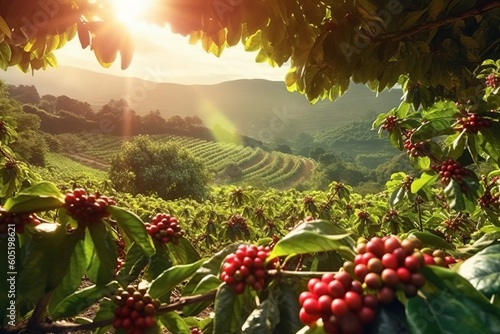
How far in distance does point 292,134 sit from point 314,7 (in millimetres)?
146895

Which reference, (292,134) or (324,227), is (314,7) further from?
(292,134)

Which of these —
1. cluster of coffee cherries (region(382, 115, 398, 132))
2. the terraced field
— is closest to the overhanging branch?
cluster of coffee cherries (region(382, 115, 398, 132))

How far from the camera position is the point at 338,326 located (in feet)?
2.52

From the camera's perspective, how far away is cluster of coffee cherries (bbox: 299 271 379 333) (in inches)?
29.9

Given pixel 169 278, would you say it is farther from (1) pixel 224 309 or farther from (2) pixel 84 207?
(2) pixel 84 207

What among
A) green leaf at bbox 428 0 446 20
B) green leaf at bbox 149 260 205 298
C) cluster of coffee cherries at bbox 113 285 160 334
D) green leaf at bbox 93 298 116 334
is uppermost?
green leaf at bbox 428 0 446 20

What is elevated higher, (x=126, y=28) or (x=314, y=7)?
(x=314, y=7)

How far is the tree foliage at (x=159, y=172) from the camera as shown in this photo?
39812 mm

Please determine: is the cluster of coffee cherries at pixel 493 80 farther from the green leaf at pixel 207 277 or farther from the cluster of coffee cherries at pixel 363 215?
the green leaf at pixel 207 277

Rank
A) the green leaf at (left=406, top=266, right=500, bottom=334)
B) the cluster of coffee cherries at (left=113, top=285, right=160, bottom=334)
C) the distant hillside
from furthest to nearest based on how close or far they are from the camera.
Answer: the distant hillside < the cluster of coffee cherries at (left=113, top=285, right=160, bottom=334) < the green leaf at (left=406, top=266, right=500, bottom=334)

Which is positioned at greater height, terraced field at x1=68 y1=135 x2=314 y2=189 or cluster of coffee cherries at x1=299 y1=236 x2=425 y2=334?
cluster of coffee cherries at x1=299 y1=236 x2=425 y2=334

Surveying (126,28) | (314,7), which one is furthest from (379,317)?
(314,7)

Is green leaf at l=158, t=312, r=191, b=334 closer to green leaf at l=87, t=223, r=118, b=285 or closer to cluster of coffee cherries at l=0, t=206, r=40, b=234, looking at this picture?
green leaf at l=87, t=223, r=118, b=285

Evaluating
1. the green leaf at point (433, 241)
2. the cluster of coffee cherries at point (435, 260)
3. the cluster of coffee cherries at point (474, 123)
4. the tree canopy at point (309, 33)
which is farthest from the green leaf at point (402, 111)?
the cluster of coffee cherries at point (435, 260)
